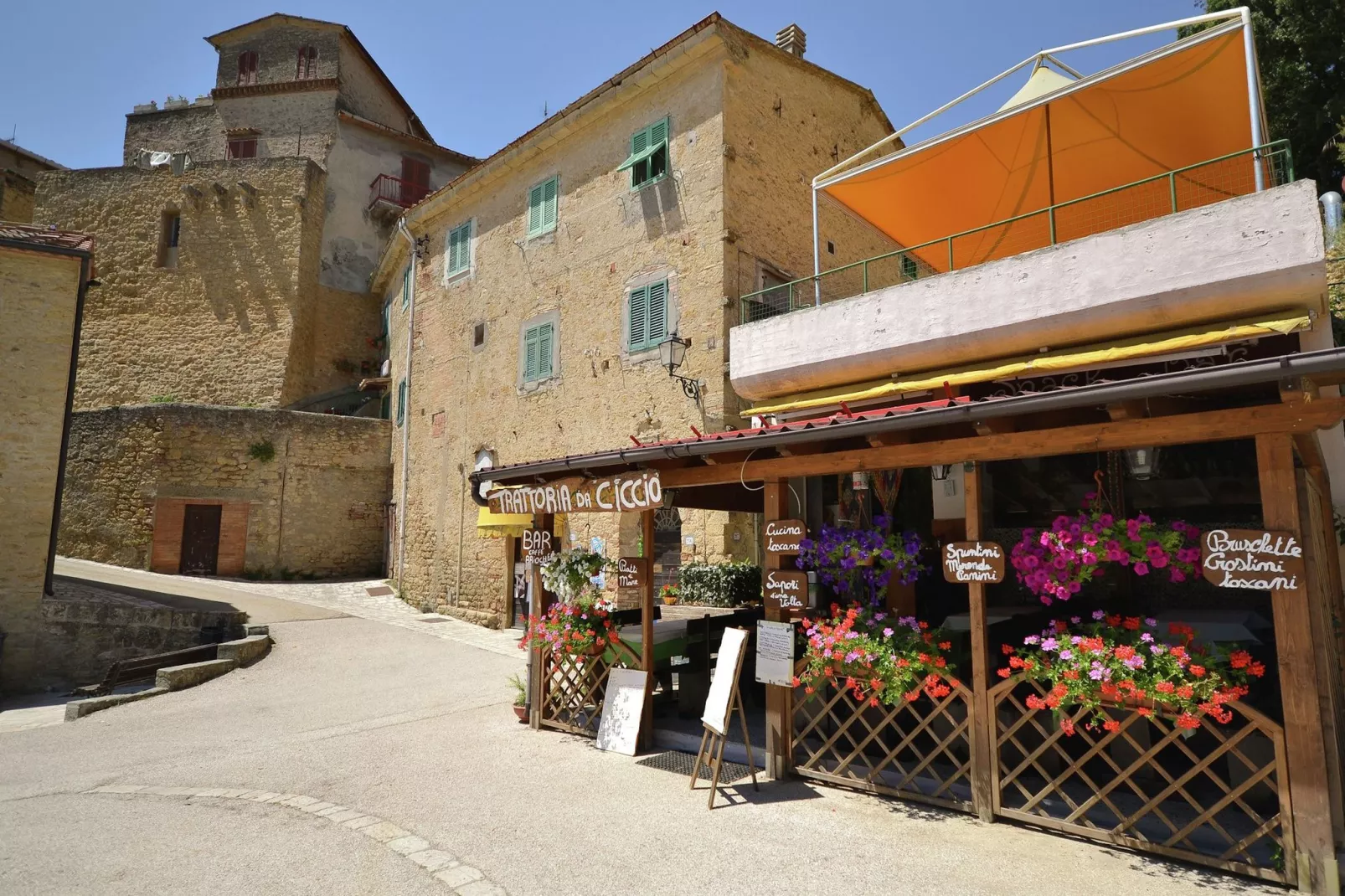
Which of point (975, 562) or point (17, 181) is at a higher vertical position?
point (17, 181)

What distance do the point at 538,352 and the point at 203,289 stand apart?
1611cm

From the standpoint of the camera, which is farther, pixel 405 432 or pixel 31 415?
pixel 405 432

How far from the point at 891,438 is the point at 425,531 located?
14.9 metres

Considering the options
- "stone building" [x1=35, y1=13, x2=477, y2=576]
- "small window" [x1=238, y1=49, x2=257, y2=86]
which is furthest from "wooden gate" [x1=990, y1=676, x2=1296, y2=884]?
"small window" [x1=238, y1=49, x2=257, y2=86]

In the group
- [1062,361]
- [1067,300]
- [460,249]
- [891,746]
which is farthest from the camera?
[460,249]

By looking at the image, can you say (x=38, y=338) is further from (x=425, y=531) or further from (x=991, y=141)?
(x=991, y=141)

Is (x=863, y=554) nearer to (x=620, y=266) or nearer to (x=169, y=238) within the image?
(x=620, y=266)

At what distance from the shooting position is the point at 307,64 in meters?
28.6

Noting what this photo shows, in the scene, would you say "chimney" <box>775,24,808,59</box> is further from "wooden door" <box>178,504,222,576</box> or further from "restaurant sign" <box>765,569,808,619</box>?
"wooden door" <box>178,504,222,576</box>

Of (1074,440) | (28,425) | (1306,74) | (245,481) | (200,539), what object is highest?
→ (1306,74)

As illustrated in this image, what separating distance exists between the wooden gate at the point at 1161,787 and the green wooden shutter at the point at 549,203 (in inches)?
497

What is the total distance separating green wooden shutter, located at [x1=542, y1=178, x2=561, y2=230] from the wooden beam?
10.7 m

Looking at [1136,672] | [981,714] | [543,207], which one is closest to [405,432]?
[543,207]

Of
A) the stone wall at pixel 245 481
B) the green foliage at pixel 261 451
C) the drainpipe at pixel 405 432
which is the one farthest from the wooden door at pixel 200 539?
the drainpipe at pixel 405 432
